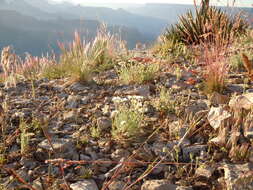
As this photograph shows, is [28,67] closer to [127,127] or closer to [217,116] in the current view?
[127,127]

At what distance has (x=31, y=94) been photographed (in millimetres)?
3289

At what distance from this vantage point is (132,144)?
2.08 meters

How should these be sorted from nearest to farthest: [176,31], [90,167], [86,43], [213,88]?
1. [90,167]
2. [213,88]
3. [86,43]
4. [176,31]

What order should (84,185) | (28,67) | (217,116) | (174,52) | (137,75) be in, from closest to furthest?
(84,185) → (217,116) → (137,75) → (28,67) → (174,52)

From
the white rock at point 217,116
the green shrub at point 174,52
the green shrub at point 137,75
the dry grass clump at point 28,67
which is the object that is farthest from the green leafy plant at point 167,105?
the dry grass clump at point 28,67

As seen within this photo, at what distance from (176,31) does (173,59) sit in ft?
5.24

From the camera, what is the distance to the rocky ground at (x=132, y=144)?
170 centimetres

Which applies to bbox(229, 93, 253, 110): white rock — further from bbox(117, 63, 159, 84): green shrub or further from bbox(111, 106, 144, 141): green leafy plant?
bbox(117, 63, 159, 84): green shrub

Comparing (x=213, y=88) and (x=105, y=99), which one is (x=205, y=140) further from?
(x=105, y=99)

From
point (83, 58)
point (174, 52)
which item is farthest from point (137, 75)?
point (174, 52)

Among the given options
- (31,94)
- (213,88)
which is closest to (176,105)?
(213,88)

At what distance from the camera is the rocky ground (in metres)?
1.70

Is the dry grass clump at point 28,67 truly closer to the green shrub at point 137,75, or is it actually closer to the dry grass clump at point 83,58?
the dry grass clump at point 83,58

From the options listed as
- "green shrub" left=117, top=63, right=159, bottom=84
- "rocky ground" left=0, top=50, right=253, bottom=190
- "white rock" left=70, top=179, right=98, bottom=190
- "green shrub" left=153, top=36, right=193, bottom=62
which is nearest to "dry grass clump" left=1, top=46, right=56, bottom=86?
"rocky ground" left=0, top=50, right=253, bottom=190
